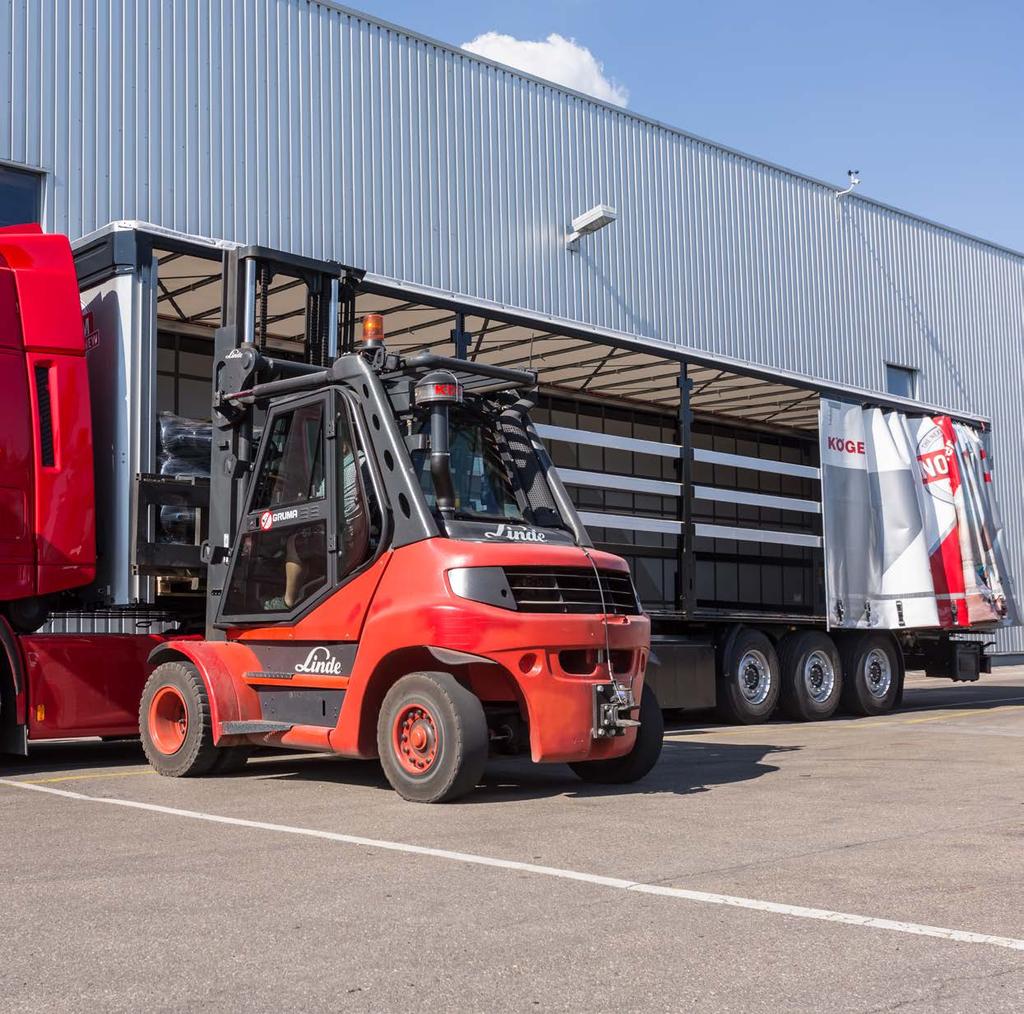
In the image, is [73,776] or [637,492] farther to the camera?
[637,492]

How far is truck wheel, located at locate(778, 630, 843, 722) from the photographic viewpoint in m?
14.5

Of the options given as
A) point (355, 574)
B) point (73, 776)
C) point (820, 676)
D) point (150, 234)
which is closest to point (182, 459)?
point (150, 234)

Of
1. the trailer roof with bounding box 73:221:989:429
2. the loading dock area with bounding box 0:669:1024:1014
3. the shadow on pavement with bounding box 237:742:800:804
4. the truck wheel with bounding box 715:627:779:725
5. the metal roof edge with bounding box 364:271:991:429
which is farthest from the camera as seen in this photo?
the truck wheel with bounding box 715:627:779:725

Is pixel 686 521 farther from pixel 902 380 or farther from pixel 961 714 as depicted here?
pixel 902 380

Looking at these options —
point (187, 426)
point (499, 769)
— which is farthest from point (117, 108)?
point (499, 769)

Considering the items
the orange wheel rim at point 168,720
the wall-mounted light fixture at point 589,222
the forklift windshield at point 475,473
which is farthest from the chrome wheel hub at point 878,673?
the orange wheel rim at point 168,720

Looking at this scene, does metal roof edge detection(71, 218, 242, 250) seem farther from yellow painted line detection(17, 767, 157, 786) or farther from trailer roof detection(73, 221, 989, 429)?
yellow painted line detection(17, 767, 157, 786)

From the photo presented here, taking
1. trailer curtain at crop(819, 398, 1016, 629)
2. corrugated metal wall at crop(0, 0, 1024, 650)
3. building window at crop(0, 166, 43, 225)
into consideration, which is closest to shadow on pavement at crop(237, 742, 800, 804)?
trailer curtain at crop(819, 398, 1016, 629)

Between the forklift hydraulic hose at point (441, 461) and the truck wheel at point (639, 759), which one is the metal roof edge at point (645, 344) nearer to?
the forklift hydraulic hose at point (441, 461)

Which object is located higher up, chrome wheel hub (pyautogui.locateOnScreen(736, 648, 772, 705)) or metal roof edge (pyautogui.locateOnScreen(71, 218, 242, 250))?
metal roof edge (pyautogui.locateOnScreen(71, 218, 242, 250))

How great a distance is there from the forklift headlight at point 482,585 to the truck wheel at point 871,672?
8979 mm

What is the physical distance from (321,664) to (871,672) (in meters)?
9.41

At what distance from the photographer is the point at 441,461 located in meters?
7.59

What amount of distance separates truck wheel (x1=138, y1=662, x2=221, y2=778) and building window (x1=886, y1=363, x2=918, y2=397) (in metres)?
22.4
